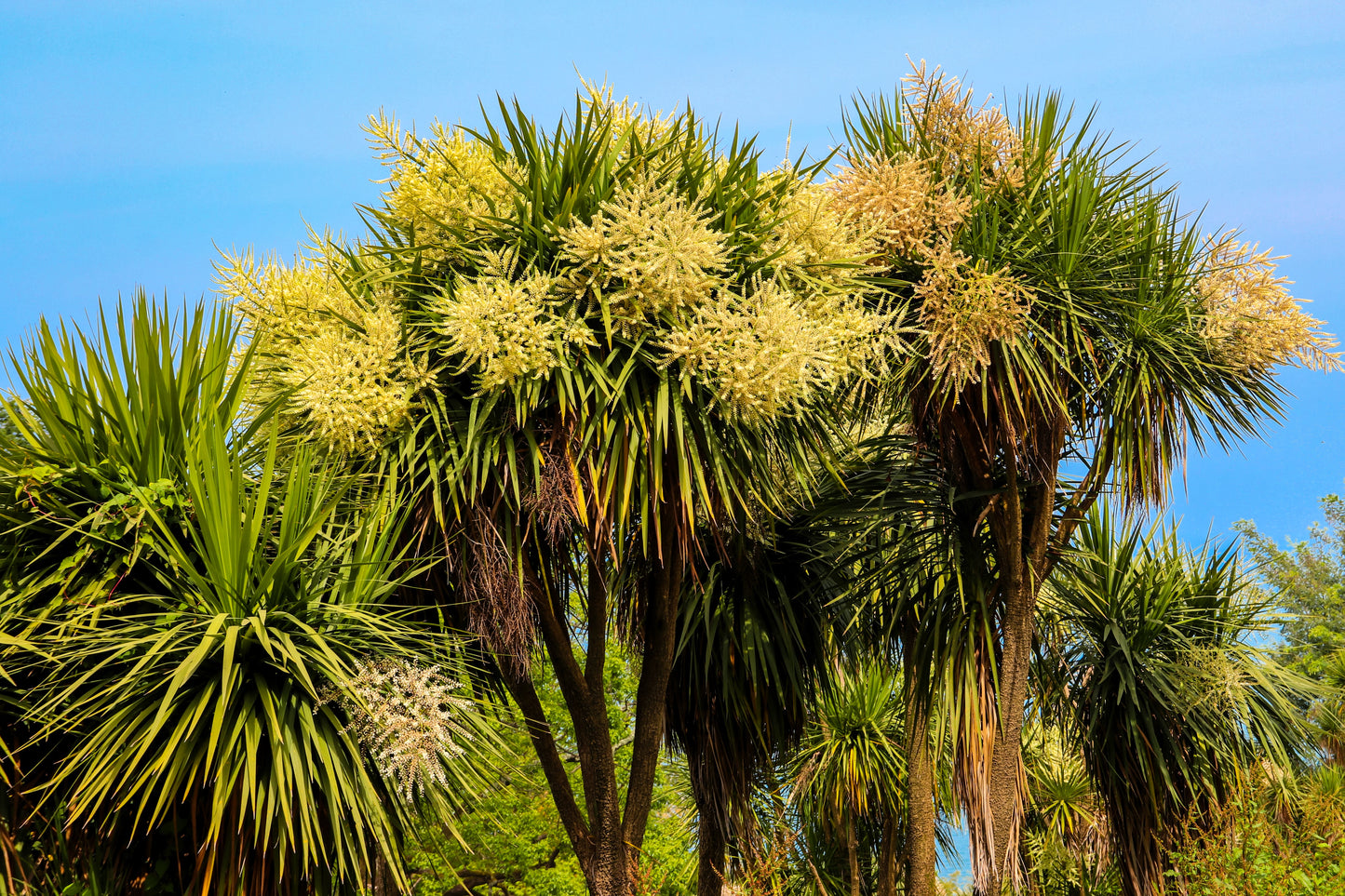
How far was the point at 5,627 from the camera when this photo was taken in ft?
16.0

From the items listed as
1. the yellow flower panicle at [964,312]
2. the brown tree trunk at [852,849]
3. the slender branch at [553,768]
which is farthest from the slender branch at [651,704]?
the brown tree trunk at [852,849]

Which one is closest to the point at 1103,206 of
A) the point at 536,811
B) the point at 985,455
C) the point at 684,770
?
the point at 985,455

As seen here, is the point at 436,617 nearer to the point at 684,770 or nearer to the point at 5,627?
the point at 5,627

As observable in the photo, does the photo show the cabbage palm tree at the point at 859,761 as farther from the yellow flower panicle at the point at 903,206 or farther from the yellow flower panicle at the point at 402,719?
the yellow flower panicle at the point at 402,719

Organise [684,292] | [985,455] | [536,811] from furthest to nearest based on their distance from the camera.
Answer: [536,811], [985,455], [684,292]

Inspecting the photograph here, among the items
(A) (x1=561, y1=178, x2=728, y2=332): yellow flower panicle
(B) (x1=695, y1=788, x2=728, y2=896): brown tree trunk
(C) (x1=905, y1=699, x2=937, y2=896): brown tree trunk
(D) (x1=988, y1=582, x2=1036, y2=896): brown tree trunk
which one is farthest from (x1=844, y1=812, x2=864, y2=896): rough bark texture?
(A) (x1=561, y1=178, x2=728, y2=332): yellow flower panicle

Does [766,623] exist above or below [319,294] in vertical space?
below

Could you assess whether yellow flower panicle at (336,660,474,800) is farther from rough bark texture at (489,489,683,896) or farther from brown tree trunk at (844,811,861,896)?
brown tree trunk at (844,811,861,896)

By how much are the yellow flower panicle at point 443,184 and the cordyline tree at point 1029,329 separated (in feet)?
7.65

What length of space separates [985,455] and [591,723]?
332 cm

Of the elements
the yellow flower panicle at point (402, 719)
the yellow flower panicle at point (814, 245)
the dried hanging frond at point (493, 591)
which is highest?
the yellow flower panicle at point (814, 245)

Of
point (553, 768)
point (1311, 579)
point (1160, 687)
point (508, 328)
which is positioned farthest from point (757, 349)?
point (1311, 579)

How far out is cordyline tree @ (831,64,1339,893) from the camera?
270 inches

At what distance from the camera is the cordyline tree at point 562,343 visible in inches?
221
